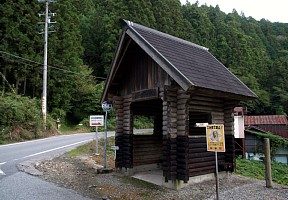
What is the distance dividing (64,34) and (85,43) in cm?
1169

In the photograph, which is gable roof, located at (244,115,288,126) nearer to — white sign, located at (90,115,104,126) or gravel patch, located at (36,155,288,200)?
gravel patch, located at (36,155,288,200)

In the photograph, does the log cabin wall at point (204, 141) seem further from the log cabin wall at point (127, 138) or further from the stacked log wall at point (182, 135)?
the log cabin wall at point (127, 138)

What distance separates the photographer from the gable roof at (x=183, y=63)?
8.00 meters

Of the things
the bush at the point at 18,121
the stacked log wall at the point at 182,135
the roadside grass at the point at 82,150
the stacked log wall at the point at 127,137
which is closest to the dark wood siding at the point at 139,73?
the stacked log wall at the point at 127,137

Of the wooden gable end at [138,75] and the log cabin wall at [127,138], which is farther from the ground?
the wooden gable end at [138,75]

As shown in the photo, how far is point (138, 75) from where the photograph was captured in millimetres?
9961

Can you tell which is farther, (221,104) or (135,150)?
(135,150)

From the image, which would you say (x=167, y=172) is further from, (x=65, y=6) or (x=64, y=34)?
(x=65, y=6)

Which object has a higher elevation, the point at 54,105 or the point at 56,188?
the point at 54,105

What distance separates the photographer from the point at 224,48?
5231 centimetres

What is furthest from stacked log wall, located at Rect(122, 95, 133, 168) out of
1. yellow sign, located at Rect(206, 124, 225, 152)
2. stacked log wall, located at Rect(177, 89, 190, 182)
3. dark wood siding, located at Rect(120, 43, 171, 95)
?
yellow sign, located at Rect(206, 124, 225, 152)

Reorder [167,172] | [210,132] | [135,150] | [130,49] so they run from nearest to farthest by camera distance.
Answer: [210,132] → [167,172] → [130,49] → [135,150]

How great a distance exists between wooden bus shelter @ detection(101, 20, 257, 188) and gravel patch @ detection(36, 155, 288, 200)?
1.71 ft

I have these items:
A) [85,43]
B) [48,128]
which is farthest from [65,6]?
[48,128]
